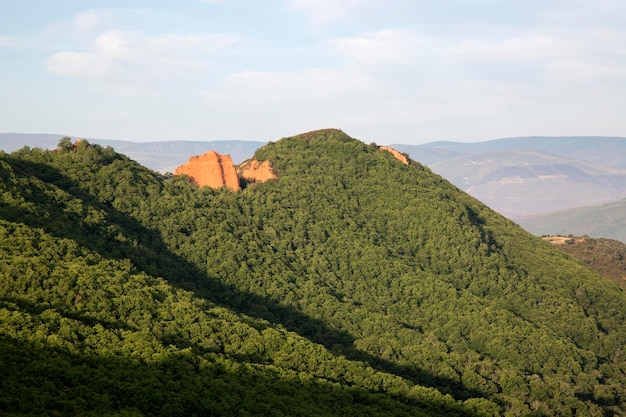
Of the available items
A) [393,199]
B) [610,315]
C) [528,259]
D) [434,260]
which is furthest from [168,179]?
[610,315]

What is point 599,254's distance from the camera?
486ft

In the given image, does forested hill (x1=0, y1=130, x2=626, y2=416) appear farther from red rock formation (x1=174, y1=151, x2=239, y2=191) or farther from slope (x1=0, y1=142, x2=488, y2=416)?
red rock formation (x1=174, y1=151, x2=239, y2=191)

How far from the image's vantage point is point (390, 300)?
91.5m

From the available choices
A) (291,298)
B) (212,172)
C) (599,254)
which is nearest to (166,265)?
(291,298)

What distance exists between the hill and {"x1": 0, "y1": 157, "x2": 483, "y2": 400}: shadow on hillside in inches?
2972

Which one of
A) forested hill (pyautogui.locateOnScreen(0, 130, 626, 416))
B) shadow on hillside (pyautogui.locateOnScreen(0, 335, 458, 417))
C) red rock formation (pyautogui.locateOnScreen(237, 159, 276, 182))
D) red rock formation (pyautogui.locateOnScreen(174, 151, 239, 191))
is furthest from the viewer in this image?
red rock formation (pyautogui.locateOnScreen(237, 159, 276, 182))

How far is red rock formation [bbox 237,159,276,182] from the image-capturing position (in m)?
115

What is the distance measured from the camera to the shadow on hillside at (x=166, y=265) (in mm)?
72000

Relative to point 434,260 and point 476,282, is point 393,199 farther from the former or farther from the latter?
point 476,282

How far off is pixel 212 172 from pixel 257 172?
11615mm

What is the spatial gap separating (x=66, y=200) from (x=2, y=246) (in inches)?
781

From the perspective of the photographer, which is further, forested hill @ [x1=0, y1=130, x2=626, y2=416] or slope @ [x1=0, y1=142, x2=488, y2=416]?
forested hill @ [x1=0, y1=130, x2=626, y2=416]

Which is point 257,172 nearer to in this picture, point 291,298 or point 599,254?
point 291,298

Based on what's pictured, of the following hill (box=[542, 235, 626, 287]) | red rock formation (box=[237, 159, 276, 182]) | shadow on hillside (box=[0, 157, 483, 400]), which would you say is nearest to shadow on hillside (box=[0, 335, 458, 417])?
shadow on hillside (box=[0, 157, 483, 400])
